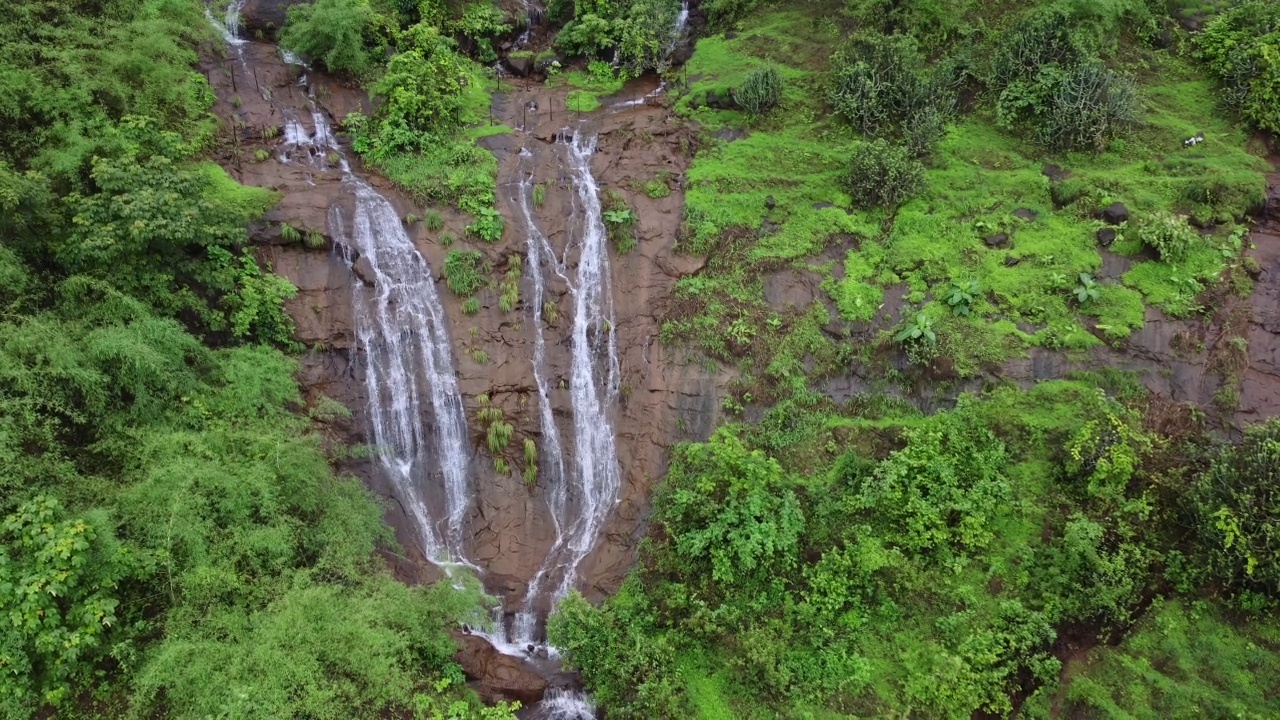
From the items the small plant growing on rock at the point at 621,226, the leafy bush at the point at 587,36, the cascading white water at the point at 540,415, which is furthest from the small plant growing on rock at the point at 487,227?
the leafy bush at the point at 587,36

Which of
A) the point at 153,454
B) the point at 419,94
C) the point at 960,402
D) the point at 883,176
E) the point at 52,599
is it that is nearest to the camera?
Result: the point at 52,599

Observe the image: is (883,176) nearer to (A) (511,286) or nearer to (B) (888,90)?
(B) (888,90)

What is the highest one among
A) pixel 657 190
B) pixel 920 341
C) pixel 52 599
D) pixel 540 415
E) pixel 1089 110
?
pixel 1089 110

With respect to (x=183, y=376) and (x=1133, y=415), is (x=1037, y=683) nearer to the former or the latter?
(x=1133, y=415)

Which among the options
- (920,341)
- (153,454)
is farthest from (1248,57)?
(153,454)

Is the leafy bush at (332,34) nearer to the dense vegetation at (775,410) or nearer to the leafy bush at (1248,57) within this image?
the dense vegetation at (775,410)

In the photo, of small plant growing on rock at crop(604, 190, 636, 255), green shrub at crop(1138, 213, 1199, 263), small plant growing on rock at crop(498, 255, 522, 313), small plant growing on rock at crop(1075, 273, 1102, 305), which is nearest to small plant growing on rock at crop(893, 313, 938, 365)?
small plant growing on rock at crop(1075, 273, 1102, 305)
